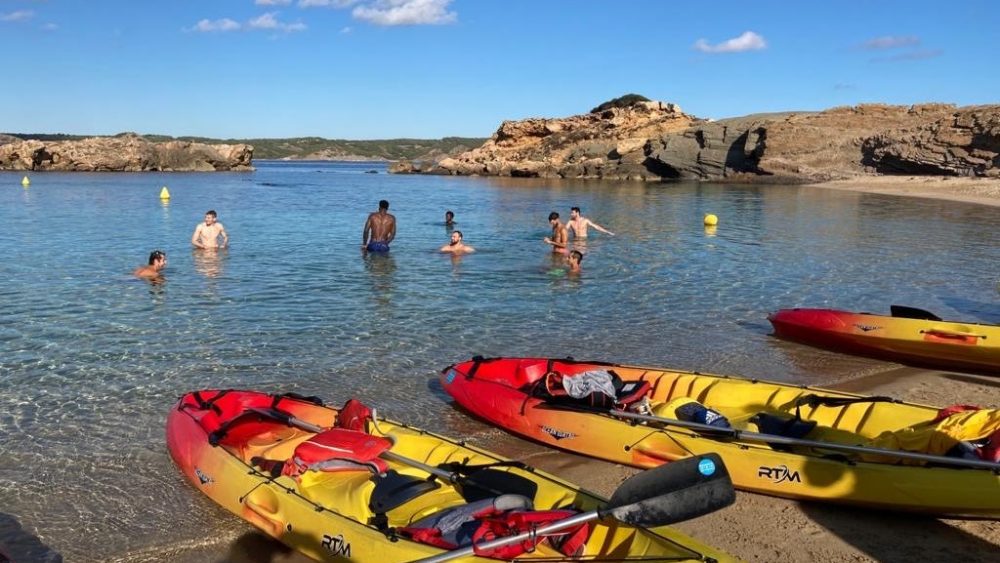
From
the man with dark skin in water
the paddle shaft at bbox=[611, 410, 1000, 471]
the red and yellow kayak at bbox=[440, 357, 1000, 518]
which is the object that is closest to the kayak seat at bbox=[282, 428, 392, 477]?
the red and yellow kayak at bbox=[440, 357, 1000, 518]

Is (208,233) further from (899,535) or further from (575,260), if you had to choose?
(899,535)

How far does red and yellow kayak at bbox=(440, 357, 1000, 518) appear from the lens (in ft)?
17.6

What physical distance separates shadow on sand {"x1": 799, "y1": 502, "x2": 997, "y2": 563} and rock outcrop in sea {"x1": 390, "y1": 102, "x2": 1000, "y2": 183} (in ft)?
138

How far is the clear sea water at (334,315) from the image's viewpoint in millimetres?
6316

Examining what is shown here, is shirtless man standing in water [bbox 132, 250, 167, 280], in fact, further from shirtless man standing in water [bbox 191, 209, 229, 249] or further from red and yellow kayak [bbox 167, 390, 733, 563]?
red and yellow kayak [bbox 167, 390, 733, 563]

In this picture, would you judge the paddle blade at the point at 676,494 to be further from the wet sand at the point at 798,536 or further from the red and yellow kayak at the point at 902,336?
the red and yellow kayak at the point at 902,336

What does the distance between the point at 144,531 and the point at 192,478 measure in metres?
0.61

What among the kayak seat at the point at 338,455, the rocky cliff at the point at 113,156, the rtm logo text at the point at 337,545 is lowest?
the rtm logo text at the point at 337,545

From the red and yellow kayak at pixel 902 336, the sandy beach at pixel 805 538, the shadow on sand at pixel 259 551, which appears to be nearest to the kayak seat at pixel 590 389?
the sandy beach at pixel 805 538

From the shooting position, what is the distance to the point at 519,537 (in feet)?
13.4

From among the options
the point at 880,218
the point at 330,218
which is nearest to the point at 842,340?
the point at 880,218

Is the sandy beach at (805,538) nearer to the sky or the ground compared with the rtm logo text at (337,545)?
nearer to the ground

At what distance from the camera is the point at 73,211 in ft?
96.4

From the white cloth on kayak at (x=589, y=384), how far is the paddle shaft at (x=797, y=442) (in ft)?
1.13
